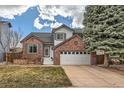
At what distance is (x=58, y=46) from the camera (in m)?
12.0

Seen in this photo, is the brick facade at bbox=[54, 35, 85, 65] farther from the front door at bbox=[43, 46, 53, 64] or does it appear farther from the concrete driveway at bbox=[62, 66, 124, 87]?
the concrete driveway at bbox=[62, 66, 124, 87]

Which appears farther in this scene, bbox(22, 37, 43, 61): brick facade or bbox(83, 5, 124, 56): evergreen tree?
bbox(83, 5, 124, 56): evergreen tree

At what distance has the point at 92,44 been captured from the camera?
12031 millimetres

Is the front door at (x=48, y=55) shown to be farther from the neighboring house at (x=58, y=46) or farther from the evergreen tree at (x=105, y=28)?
the evergreen tree at (x=105, y=28)

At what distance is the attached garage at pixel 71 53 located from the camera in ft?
38.9

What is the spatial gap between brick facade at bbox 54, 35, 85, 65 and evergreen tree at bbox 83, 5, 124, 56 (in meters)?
0.26

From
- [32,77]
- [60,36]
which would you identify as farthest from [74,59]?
[32,77]

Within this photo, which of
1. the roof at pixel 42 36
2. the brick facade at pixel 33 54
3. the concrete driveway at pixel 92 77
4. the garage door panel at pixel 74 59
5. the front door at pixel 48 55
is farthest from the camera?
the garage door panel at pixel 74 59

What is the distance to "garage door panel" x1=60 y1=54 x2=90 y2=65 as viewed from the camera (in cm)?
1184

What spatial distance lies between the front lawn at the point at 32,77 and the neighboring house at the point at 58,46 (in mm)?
410

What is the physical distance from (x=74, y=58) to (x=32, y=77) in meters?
2.11

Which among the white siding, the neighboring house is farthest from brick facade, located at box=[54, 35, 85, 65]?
the white siding

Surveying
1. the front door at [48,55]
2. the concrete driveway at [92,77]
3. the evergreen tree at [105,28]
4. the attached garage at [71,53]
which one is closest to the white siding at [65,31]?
the attached garage at [71,53]

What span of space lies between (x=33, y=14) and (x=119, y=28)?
3.03 m
